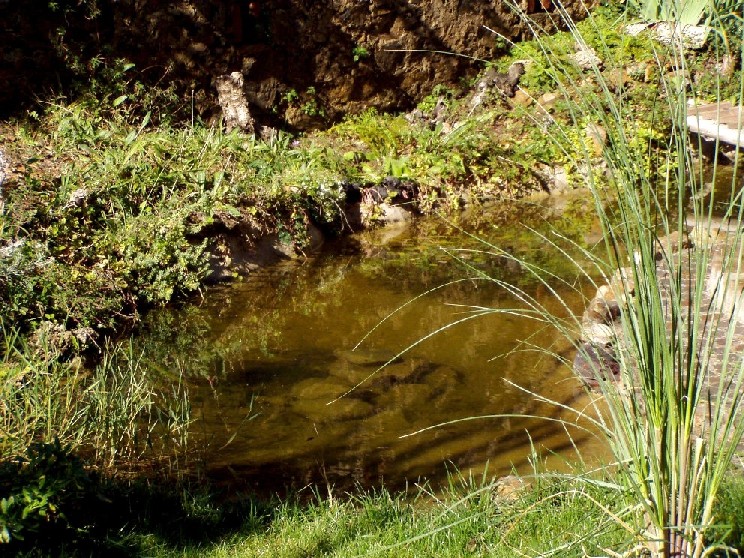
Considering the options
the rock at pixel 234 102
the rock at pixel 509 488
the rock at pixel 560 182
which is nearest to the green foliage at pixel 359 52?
the rock at pixel 234 102

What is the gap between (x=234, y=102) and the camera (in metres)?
10.2

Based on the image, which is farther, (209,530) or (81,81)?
(81,81)

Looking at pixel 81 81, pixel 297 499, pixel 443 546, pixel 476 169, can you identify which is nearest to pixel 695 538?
pixel 443 546

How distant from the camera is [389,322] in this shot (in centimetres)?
657

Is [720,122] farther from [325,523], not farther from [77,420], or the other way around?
[77,420]

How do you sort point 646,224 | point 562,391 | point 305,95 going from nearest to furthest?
point 646,224
point 562,391
point 305,95

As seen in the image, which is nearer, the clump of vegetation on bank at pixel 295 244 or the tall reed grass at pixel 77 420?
the clump of vegetation on bank at pixel 295 244

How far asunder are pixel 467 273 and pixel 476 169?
3.07 m

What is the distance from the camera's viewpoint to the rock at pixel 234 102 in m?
10.1

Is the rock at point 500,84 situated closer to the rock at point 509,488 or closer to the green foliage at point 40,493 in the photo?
the rock at point 509,488

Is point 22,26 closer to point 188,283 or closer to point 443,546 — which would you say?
point 188,283

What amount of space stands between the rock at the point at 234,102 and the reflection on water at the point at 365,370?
247 centimetres

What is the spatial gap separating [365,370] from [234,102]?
5510 millimetres

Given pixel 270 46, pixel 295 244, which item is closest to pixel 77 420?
pixel 295 244
